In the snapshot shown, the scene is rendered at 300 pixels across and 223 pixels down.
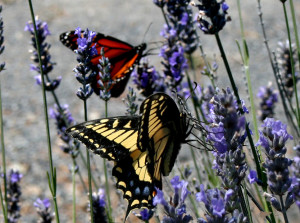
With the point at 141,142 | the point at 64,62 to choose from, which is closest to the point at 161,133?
the point at 141,142

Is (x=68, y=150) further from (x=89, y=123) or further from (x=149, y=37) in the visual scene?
(x=149, y=37)

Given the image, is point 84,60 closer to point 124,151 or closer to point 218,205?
point 124,151

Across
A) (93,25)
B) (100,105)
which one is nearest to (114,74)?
(100,105)

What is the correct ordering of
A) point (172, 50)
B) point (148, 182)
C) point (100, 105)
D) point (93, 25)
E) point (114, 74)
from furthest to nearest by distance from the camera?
point (93, 25) → point (100, 105) → point (114, 74) → point (172, 50) → point (148, 182)

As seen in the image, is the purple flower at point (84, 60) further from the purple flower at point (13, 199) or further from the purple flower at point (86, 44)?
the purple flower at point (13, 199)

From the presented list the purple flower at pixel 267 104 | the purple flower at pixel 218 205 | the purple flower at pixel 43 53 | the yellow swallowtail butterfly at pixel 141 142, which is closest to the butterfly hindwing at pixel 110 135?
the yellow swallowtail butterfly at pixel 141 142

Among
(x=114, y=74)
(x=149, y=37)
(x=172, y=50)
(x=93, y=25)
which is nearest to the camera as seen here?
(x=172, y=50)
